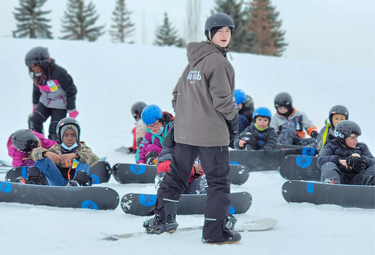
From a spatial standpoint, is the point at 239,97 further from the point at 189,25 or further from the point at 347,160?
the point at 189,25

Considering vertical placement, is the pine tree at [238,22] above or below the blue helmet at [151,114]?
above

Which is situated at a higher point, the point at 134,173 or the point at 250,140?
the point at 250,140

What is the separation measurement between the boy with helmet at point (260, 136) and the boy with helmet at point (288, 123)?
0.82 meters

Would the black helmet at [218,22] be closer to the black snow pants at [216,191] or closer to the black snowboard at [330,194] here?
the black snow pants at [216,191]

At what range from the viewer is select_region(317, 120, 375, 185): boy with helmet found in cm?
432

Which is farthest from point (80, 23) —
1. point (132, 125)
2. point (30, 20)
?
point (132, 125)

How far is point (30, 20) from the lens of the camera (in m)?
38.9

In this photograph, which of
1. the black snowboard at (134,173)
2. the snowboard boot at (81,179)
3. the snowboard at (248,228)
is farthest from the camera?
the black snowboard at (134,173)

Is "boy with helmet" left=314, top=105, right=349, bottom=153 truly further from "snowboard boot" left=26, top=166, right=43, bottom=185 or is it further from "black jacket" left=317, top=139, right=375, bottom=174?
"snowboard boot" left=26, top=166, right=43, bottom=185

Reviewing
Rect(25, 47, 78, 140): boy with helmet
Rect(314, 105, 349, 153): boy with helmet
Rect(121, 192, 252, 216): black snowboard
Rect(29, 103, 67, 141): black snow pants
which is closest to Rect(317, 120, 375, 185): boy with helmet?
Rect(314, 105, 349, 153): boy with helmet

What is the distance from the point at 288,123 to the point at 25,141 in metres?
4.39

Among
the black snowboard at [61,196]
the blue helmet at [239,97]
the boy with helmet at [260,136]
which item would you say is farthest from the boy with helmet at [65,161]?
the blue helmet at [239,97]

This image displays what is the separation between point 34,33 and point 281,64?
2906 cm

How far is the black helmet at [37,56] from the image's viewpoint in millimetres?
5555
